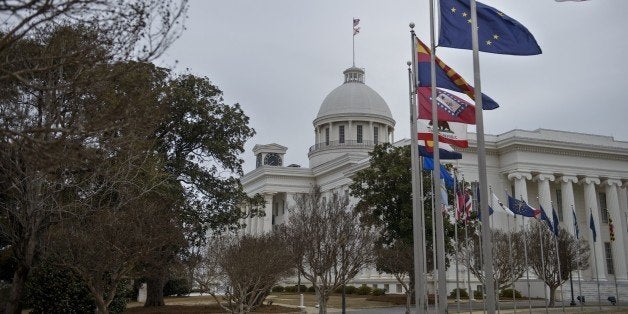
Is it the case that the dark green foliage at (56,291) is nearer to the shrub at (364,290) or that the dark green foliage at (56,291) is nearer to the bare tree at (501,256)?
the bare tree at (501,256)

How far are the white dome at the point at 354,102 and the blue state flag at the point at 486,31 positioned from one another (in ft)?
222

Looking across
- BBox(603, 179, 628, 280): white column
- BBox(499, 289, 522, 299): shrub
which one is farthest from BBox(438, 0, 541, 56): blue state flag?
BBox(603, 179, 628, 280): white column

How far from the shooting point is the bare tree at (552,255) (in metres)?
41.7

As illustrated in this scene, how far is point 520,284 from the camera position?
175 ft

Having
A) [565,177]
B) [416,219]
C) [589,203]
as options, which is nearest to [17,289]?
[416,219]

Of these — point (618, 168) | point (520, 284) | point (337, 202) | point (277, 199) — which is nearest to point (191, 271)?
point (337, 202)

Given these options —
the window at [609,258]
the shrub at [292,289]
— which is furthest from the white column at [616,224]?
the shrub at [292,289]

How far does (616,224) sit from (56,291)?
163 ft

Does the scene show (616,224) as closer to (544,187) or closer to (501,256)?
(544,187)

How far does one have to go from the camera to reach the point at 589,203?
191 ft

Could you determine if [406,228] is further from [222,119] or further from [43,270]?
[43,270]

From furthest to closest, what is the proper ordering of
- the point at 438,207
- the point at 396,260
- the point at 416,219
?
1. the point at 396,260
2. the point at 416,219
3. the point at 438,207

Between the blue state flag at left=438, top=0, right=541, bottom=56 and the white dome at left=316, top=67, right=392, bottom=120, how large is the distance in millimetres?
67685

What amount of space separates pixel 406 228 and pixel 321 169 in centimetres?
3808
